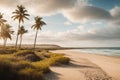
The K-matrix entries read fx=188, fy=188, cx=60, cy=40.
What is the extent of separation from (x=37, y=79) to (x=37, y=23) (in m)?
59.8

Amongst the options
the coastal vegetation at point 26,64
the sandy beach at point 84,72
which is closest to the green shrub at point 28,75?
the coastal vegetation at point 26,64

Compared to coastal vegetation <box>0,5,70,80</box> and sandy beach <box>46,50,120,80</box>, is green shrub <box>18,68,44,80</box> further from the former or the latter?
sandy beach <box>46,50,120,80</box>

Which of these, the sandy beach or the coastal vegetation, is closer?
the coastal vegetation

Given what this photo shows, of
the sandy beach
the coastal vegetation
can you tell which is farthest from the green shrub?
the sandy beach

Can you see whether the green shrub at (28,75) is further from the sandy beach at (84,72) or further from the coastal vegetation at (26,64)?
the sandy beach at (84,72)

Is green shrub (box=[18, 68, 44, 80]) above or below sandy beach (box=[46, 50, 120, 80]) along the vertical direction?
above

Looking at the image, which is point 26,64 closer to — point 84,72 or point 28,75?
point 28,75

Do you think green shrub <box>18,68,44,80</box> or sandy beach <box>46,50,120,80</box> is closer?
green shrub <box>18,68,44,80</box>

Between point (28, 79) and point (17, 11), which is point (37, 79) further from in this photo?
point (17, 11)

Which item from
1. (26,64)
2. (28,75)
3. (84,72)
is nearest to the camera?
(28,75)

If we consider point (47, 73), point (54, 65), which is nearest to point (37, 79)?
point (47, 73)

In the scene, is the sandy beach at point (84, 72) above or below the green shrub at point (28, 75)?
below

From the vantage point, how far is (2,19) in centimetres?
6475

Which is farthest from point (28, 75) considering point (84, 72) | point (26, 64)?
point (84, 72)
